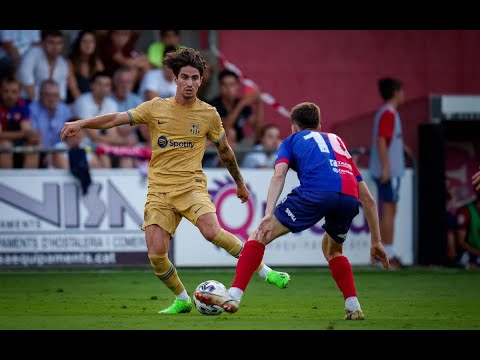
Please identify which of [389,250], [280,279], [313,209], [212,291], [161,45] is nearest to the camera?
[212,291]

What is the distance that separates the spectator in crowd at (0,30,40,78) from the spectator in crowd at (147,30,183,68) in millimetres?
1750

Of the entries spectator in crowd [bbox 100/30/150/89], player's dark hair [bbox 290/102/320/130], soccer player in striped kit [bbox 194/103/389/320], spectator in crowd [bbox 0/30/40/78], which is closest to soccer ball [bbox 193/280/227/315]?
soccer player in striped kit [bbox 194/103/389/320]

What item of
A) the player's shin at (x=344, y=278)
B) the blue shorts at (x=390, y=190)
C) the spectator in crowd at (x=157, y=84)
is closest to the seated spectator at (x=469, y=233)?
the blue shorts at (x=390, y=190)

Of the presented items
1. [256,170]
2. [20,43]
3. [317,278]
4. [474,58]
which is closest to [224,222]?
[256,170]

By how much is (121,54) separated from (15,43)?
162 centimetres

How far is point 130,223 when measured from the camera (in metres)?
14.9

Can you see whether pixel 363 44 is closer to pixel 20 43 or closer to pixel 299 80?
pixel 299 80

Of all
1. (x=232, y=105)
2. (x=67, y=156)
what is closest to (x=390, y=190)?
(x=232, y=105)

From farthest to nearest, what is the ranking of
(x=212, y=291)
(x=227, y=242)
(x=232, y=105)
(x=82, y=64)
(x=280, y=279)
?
(x=232, y=105)
(x=82, y=64)
(x=227, y=242)
(x=280, y=279)
(x=212, y=291)

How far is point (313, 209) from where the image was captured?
828cm

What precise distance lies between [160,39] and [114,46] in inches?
29.8

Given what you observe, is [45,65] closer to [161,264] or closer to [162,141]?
[162,141]

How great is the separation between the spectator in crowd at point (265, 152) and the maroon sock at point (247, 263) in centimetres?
724

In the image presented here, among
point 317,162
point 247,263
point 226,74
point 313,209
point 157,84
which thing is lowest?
point 247,263
